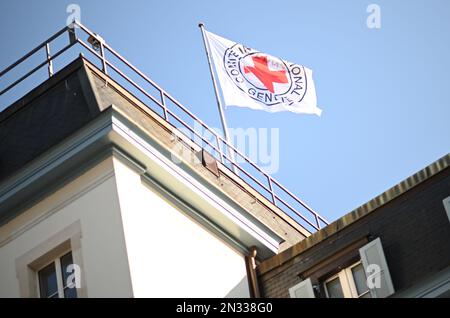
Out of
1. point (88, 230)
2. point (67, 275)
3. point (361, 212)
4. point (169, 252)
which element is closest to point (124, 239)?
point (88, 230)

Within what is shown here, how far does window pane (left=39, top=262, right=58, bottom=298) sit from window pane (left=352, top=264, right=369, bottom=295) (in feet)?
16.3

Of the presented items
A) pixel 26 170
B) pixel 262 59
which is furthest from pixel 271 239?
pixel 262 59

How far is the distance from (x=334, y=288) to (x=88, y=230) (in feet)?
14.8

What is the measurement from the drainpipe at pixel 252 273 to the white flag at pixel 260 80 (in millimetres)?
7330

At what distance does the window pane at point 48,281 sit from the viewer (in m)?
19.9

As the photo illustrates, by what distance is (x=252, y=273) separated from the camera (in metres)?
22.0

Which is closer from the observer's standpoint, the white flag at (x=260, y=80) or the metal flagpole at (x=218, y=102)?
the metal flagpole at (x=218, y=102)

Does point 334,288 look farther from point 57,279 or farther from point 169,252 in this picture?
point 57,279

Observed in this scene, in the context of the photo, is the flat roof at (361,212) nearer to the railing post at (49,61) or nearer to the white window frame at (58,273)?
the white window frame at (58,273)

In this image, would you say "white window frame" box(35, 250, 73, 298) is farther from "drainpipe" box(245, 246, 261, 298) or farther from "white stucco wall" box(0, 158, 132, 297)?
"drainpipe" box(245, 246, 261, 298)

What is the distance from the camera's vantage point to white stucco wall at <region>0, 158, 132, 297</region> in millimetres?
18844

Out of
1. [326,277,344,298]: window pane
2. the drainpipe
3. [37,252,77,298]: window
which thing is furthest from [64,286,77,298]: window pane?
[326,277,344,298]: window pane

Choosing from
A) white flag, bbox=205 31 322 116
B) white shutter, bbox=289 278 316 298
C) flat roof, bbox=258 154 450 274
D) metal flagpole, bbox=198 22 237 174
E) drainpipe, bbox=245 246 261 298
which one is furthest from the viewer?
white flag, bbox=205 31 322 116

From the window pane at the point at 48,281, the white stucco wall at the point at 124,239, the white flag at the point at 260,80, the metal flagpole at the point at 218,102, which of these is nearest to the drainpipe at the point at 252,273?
the white stucco wall at the point at 124,239
